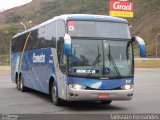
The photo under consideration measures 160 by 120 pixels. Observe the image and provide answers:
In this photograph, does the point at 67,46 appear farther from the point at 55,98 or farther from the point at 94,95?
the point at 55,98

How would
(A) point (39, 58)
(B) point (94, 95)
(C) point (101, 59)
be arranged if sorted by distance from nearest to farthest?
(B) point (94, 95) → (C) point (101, 59) → (A) point (39, 58)

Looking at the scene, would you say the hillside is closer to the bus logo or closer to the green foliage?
the green foliage

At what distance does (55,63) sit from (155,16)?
96.6 meters

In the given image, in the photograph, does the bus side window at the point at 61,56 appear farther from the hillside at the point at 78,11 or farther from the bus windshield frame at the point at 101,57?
the hillside at the point at 78,11

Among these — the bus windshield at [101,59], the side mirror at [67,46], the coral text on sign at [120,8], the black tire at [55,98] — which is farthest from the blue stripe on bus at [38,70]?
the coral text on sign at [120,8]

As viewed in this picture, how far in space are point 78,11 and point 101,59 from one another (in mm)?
124520

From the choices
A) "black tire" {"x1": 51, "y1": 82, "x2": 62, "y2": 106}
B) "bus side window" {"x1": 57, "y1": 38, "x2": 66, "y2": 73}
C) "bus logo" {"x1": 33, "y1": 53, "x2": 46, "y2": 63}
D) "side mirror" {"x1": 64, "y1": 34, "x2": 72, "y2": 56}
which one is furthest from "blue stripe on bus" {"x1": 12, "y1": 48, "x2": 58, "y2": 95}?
"side mirror" {"x1": 64, "y1": 34, "x2": 72, "y2": 56}

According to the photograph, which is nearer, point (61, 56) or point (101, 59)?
point (101, 59)

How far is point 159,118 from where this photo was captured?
12680mm

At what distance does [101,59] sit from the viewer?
49.2ft

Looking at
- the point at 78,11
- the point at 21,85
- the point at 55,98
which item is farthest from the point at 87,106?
the point at 78,11

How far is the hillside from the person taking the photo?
106375mm

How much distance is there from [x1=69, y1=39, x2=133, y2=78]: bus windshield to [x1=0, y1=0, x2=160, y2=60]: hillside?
82.1 meters

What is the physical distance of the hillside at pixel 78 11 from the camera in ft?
349
